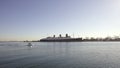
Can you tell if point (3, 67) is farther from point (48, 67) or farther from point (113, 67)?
point (113, 67)

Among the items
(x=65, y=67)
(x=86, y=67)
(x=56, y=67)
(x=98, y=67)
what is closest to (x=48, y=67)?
(x=56, y=67)

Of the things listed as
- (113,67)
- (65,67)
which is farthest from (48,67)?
(113,67)

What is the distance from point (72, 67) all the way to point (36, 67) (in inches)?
256

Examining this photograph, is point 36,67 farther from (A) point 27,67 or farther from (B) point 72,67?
(B) point 72,67

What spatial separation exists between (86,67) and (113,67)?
185 inches

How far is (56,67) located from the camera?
84.2ft

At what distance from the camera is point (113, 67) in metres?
25.1

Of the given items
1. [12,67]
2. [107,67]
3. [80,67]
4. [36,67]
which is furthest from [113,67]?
[12,67]

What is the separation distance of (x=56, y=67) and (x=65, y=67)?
162 centimetres

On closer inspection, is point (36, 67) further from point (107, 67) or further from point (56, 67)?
point (107, 67)

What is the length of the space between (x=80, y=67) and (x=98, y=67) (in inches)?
128

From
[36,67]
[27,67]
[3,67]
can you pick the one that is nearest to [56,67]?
[36,67]

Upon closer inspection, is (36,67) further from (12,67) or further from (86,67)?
(86,67)

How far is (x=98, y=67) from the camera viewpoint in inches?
1004
